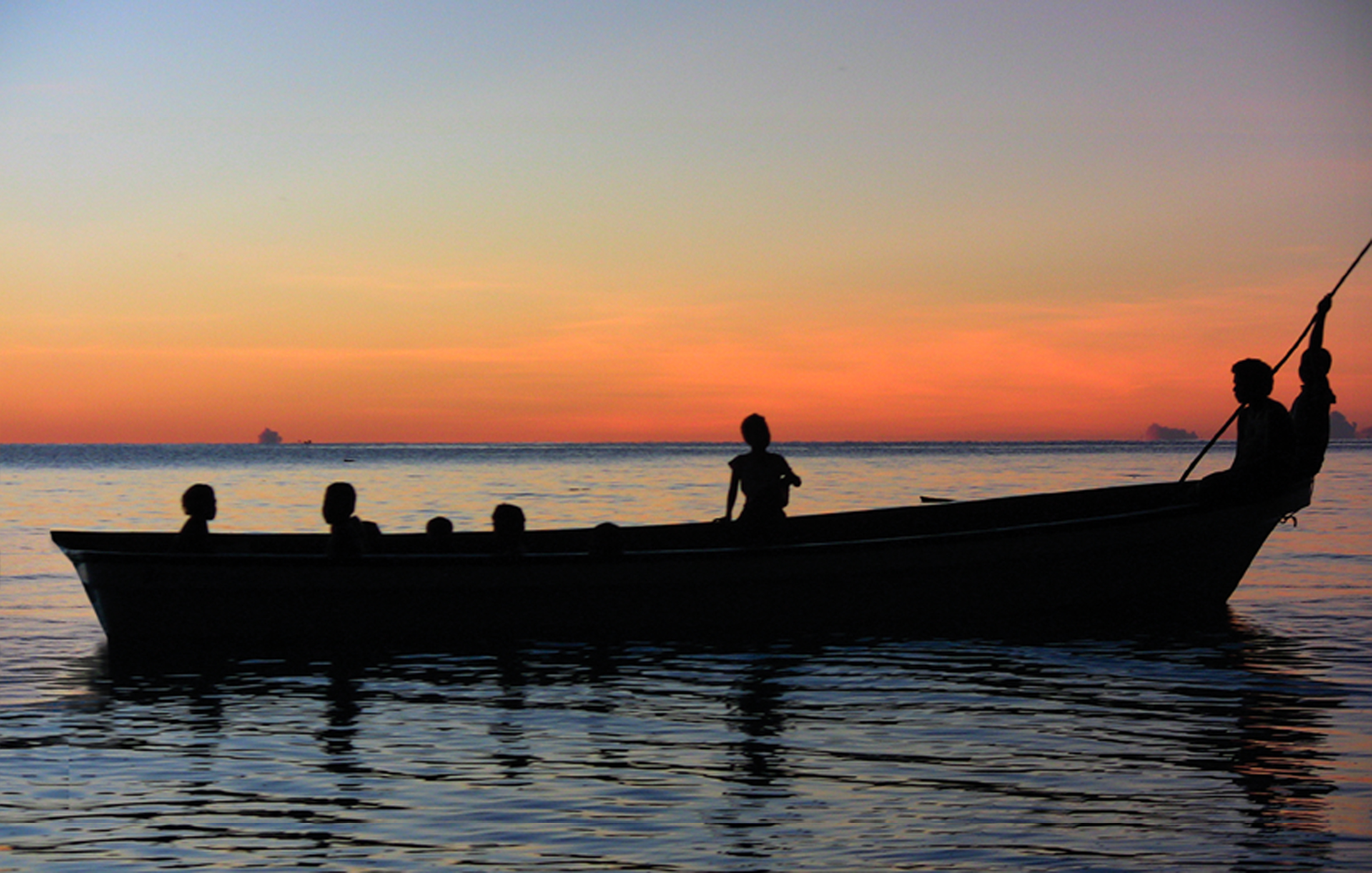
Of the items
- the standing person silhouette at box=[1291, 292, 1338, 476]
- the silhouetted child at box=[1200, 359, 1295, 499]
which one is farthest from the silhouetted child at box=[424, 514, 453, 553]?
the standing person silhouette at box=[1291, 292, 1338, 476]

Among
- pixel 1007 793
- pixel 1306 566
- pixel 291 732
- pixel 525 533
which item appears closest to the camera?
pixel 1007 793

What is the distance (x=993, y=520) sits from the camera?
55.0 feet

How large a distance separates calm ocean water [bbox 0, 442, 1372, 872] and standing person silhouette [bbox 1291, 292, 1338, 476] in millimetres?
2066

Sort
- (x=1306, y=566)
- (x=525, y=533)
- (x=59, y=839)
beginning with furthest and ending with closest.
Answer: (x=1306, y=566)
(x=525, y=533)
(x=59, y=839)

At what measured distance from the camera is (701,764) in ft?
30.3

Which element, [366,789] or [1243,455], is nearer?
[366,789]

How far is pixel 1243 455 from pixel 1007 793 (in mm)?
8605

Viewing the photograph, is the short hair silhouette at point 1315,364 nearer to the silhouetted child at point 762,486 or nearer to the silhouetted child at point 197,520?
the silhouetted child at point 762,486

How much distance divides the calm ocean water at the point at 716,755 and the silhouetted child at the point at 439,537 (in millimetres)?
1820

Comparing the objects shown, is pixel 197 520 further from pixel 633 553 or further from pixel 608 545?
pixel 633 553

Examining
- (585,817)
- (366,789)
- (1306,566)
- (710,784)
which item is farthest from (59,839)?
(1306,566)

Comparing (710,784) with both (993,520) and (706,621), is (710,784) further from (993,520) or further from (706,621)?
(993,520)

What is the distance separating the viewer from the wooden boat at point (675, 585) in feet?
49.5

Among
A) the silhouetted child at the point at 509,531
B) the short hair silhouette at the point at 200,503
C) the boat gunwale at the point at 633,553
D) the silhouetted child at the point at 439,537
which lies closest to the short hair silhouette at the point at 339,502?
the boat gunwale at the point at 633,553
